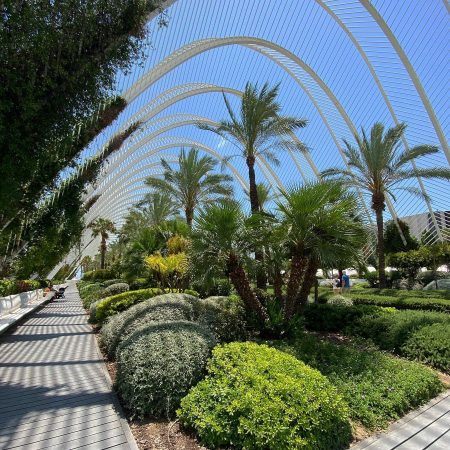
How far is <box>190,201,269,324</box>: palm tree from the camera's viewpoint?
8766 mm

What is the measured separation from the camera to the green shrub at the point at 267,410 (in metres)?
3.71

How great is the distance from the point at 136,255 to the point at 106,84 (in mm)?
15563

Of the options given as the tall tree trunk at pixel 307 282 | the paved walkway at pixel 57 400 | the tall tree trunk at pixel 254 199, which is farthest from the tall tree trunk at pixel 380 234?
the paved walkway at pixel 57 400

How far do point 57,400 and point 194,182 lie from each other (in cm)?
2109

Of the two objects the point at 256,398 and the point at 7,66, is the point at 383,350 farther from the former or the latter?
the point at 7,66

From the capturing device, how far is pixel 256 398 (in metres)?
3.99

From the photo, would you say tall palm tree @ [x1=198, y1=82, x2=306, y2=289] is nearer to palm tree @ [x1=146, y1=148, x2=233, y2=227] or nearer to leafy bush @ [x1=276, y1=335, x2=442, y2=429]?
palm tree @ [x1=146, y1=148, x2=233, y2=227]

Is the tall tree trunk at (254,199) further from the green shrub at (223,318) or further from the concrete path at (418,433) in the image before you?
the concrete path at (418,433)

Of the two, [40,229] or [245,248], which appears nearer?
[245,248]

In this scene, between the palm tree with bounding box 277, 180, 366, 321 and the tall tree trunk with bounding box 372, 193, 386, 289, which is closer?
the palm tree with bounding box 277, 180, 366, 321

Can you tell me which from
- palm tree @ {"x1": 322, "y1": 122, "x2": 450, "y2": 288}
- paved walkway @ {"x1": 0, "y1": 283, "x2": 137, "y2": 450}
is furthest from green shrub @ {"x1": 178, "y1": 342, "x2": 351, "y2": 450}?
palm tree @ {"x1": 322, "y1": 122, "x2": 450, "y2": 288}

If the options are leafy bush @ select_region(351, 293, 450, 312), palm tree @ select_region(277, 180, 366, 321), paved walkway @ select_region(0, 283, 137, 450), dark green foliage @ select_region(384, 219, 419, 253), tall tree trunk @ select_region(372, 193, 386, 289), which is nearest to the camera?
paved walkway @ select_region(0, 283, 137, 450)

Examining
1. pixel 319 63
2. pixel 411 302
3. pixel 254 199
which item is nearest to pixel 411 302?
pixel 411 302

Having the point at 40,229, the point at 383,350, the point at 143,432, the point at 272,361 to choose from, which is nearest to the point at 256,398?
the point at 272,361
